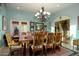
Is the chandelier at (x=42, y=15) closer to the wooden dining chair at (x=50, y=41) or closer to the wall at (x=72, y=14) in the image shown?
the wall at (x=72, y=14)

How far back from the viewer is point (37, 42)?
2.69 metres

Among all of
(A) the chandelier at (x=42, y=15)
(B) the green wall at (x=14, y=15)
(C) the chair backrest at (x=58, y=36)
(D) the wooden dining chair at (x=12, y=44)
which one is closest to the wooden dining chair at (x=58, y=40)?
(C) the chair backrest at (x=58, y=36)

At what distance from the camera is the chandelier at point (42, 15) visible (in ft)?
8.71

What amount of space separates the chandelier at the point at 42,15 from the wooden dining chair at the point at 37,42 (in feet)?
1.01

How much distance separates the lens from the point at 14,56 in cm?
270

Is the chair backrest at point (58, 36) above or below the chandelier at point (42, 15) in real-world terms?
below

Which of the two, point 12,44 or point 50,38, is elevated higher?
point 50,38

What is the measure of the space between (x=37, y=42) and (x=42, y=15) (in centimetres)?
57

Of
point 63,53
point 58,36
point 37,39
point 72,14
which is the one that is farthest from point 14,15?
point 63,53

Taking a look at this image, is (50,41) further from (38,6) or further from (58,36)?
(38,6)

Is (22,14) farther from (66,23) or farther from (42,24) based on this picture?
(66,23)

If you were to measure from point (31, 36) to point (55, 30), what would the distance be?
0.51 metres

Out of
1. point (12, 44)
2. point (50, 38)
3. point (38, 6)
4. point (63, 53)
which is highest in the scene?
point (38, 6)

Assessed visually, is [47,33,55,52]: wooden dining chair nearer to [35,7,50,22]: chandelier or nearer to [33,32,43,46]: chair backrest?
[33,32,43,46]: chair backrest
